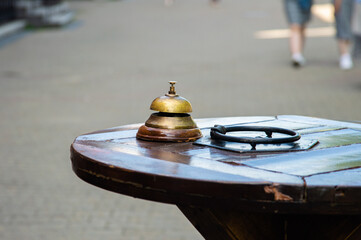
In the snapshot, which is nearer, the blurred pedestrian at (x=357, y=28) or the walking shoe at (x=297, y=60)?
the blurred pedestrian at (x=357, y=28)

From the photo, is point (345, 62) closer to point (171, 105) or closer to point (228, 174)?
point (171, 105)

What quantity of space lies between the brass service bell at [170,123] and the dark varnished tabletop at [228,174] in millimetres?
30

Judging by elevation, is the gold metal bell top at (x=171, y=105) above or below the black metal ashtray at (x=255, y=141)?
above

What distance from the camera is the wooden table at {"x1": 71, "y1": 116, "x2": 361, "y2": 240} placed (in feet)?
→ 5.77

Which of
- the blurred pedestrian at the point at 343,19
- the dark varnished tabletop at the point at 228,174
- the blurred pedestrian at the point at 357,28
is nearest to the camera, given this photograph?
the dark varnished tabletop at the point at 228,174

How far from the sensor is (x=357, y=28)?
1008 cm

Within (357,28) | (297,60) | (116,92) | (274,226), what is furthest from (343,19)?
(274,226)

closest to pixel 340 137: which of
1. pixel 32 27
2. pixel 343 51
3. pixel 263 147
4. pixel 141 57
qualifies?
pixel 263 147

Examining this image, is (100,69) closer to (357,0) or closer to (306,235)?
(357,0)

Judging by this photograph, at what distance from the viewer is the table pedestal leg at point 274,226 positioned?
206 cm

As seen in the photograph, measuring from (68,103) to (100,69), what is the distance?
10.3 feet

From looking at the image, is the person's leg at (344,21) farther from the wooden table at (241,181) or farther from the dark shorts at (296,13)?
the wooden table at (241,181)

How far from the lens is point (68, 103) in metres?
8.80

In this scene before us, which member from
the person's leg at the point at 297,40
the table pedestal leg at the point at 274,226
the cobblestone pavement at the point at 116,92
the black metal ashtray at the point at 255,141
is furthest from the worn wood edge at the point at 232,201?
the person's leg at the point at 297,40
